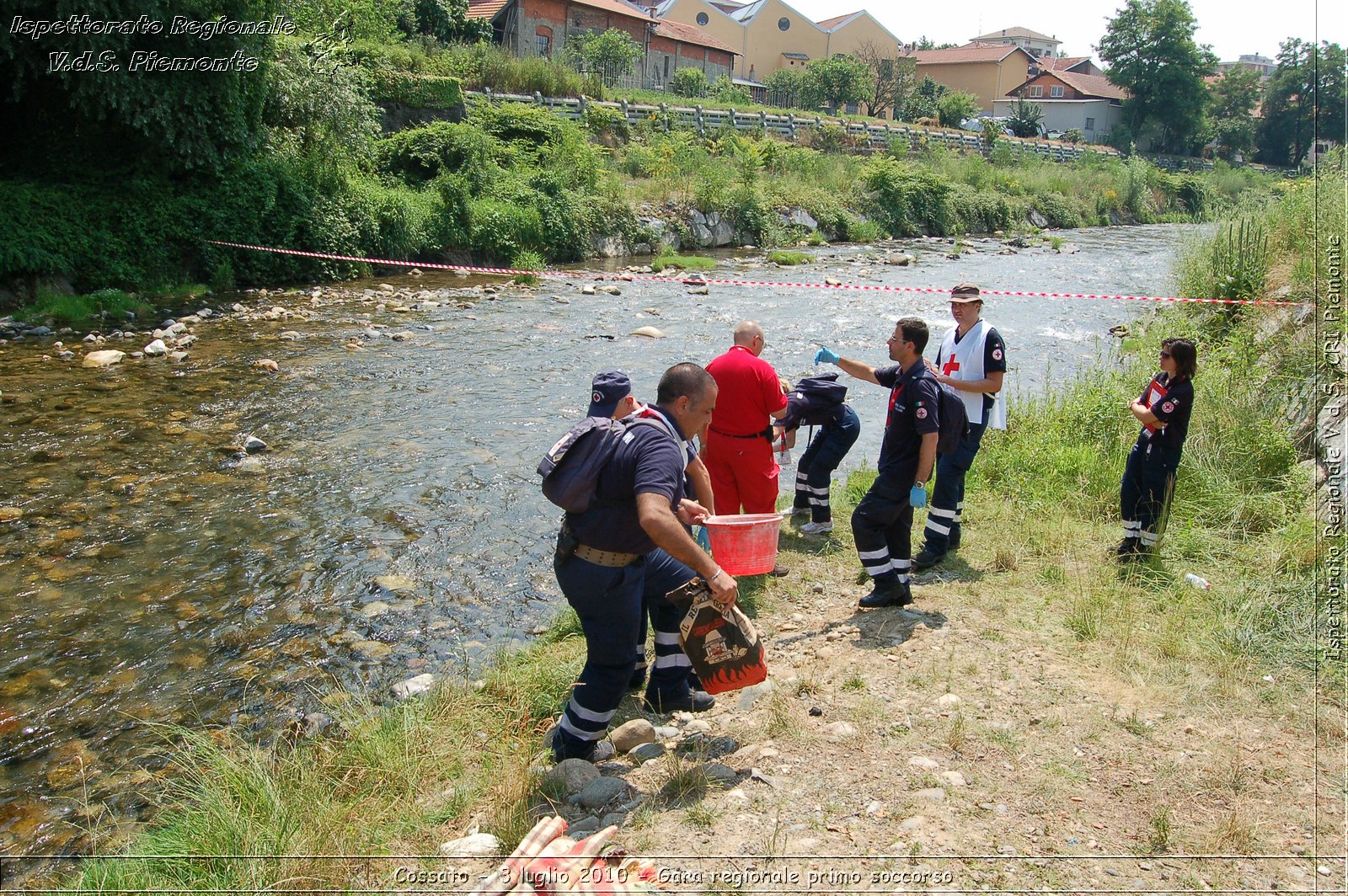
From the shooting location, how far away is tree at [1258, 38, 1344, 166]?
7922mm

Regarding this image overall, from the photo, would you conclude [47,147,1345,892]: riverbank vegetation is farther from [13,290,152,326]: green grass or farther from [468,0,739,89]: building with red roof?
[468,0,739,89]: building with red roof

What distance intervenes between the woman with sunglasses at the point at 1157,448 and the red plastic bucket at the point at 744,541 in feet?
8.83

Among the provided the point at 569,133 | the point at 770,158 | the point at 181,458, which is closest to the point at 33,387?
the point at 181,458

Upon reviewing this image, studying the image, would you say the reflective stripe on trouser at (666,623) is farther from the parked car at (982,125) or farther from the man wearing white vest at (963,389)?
the parked car at (982,125)

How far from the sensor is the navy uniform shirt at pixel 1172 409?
592cm

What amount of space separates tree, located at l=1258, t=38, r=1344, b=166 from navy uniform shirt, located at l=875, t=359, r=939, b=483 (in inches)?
111

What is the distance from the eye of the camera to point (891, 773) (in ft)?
12.7

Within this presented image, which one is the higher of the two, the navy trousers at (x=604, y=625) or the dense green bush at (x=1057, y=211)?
the dense green bush at (x=1057, y=211)

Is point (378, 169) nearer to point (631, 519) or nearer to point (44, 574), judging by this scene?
point (44, 574)

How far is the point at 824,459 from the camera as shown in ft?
23.1

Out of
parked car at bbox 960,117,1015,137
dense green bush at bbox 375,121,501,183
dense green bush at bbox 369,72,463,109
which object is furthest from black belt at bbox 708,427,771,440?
parked car at bbox 960,117,1015,137

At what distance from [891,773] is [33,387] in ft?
35.5

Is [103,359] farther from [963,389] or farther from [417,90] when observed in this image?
[417,90]

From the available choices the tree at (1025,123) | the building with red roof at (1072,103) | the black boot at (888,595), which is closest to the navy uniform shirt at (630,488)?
the black boot at (888,595)
